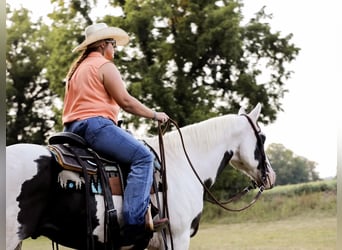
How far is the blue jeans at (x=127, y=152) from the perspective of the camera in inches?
137

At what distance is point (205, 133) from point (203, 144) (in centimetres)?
9

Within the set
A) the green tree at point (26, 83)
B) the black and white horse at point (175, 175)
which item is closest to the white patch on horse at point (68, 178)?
the black and white horse at point (175, 175)

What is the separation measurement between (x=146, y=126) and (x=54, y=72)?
12.9ft

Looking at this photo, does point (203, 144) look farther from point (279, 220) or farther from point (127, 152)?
point (279, 220)

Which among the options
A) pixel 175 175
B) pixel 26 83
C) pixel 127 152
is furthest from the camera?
pixel 26 83

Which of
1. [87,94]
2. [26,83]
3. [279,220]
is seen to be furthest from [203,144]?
[26,83]

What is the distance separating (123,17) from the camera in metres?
19.2

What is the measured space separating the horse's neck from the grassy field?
707 centimetres

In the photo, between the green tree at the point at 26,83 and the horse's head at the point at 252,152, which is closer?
the horse's head at the point at 252,152

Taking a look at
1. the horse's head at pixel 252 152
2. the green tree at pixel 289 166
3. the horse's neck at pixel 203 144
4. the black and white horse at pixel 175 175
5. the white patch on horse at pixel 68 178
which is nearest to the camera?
the black and white horse at pixel 175 175

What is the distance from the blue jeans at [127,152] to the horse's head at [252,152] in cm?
109

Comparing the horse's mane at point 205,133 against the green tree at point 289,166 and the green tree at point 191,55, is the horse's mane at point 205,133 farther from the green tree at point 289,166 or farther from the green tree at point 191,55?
the green tree at point 191,55

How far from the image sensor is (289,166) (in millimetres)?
16484

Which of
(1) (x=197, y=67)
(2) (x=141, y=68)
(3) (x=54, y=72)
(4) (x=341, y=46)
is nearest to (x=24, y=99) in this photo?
(3) (x=54, y=72)
